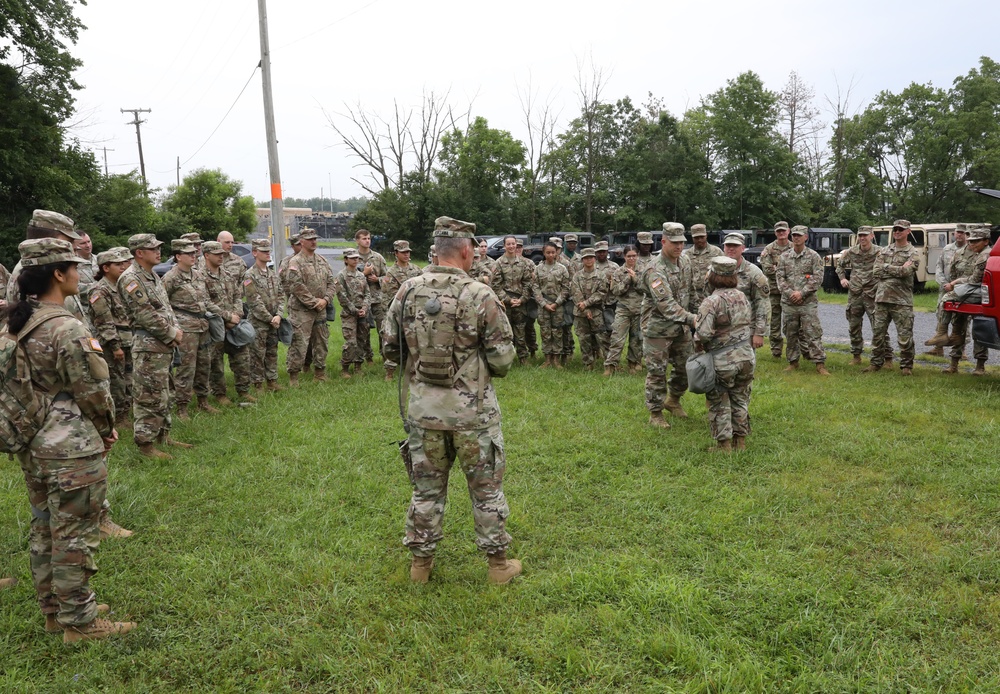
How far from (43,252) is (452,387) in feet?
7.05

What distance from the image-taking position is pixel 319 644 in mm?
3377

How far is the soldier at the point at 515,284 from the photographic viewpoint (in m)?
10.3

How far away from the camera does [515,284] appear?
10422 millimetres

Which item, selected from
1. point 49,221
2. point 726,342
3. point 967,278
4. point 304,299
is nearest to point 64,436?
point 49,221

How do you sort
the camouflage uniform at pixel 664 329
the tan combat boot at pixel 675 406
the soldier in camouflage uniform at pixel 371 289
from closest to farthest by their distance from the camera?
1. the camouflage uniform at pixel 664 329
2. the tan combat boot at pixel 675 406
3. the soldier in camouflage uniform at pixel 371 289

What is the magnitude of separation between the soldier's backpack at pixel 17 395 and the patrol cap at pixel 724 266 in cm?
488

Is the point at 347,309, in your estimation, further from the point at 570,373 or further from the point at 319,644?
the point at 319,644

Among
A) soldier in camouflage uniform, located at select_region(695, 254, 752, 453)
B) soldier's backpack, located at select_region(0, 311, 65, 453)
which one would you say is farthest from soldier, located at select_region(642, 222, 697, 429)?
soldier's backpack, located at select_region(0, 311, 65, 453)

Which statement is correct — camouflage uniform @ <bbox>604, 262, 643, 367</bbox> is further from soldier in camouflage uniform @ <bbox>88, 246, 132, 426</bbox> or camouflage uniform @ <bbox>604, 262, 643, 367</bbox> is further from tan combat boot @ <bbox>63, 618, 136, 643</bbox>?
tan combat boot @ <bbox>63, 618, 136, 643</bbox>

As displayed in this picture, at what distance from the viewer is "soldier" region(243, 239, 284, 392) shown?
865 centimetres

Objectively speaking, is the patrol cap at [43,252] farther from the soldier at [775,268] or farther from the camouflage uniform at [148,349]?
the soldier at [775,268]

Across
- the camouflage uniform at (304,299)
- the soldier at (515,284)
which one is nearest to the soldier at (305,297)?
the camouflage uniform at (304,299)

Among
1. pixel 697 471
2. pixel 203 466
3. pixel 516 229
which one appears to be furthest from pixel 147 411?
pixel 516 229

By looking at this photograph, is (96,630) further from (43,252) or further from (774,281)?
(774,281)
